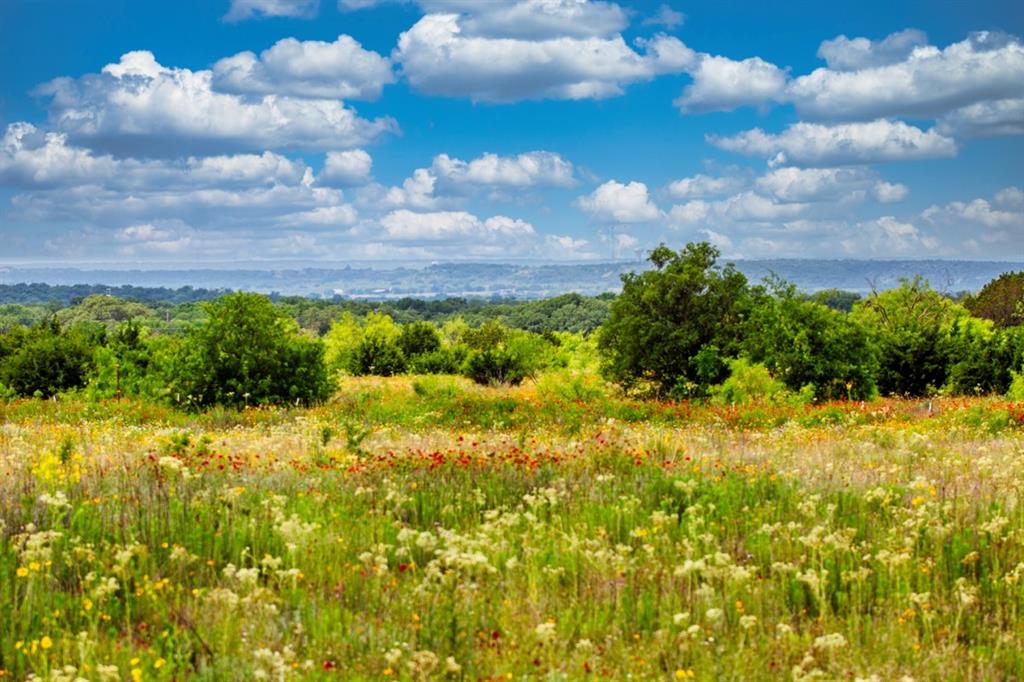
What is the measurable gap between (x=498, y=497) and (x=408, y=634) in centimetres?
351

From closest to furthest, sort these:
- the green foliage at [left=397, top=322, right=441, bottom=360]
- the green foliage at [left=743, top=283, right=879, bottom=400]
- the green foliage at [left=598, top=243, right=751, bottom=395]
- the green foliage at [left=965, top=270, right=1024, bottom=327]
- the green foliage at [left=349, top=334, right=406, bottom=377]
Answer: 1. the green foliage at [left=743, top=283, right=879, bottom=400]
2. the green foliage at [left=598, top=243, right=751, bottom=395]
3. the green foliage at [left=349, top=334, right=406, bottom=377]
4. the green foliage at [left=397, top=322, right=441, bottom=360]
5. the green foliage at [left=965, top=270, right=1024, bottom=327]

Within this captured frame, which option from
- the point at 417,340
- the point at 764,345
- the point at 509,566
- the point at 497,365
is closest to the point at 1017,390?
the point at 764,345

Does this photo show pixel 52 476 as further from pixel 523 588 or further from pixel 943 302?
pixel 943 302

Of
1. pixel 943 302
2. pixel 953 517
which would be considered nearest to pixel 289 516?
pixel 953 517

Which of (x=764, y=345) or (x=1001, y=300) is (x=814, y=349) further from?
(x=1001, y=300)

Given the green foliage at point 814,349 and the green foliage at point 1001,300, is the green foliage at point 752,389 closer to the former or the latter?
the green foliage at point 814,349

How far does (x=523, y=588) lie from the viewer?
5836mm

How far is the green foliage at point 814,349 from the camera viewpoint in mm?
24422

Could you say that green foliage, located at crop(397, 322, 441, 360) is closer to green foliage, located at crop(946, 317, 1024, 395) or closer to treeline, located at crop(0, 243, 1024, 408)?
treeline, located at crop(0, 243, 1024, 408)

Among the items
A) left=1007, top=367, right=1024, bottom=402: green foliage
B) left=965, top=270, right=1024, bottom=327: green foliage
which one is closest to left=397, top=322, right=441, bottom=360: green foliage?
left=1007, top=367, right=1024, bottom=402: green foliage

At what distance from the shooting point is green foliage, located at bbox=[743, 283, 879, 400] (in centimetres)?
2442

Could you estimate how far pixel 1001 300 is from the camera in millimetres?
94812

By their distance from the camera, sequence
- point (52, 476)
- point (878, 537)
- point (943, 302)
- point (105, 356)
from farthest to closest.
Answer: point (943, 302) → point (105, 356) → point (52, 476) → point (878, 537)

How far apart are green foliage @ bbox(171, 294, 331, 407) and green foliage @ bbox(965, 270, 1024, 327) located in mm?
85432
